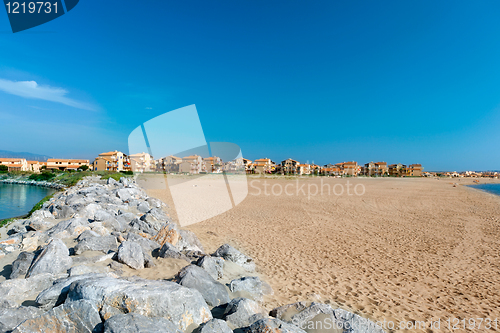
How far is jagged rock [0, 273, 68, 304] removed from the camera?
9.41 ft

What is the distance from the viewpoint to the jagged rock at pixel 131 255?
13.9ft

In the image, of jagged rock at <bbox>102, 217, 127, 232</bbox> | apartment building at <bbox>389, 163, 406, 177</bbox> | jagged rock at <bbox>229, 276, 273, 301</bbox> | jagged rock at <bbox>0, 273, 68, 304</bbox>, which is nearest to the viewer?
jagged rock at <bbox>0, 273, 68, 304</bbox>

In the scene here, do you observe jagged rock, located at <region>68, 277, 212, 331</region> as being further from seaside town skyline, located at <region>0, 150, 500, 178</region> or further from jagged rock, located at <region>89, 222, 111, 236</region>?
seaside town skyline, located at <region>0, 150, 500, 178</region>

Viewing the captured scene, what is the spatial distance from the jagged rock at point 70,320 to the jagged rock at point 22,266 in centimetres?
208

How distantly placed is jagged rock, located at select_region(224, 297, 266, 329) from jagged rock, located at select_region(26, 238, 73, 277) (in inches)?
104

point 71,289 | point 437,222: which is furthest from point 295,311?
point 437,222

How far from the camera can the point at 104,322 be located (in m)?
2.24

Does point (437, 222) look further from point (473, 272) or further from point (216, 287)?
point (216, 287)

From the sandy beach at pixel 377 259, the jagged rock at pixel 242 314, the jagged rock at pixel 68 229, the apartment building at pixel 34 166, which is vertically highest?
the apartment building at pixel 34 166

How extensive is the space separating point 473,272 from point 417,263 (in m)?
1.19

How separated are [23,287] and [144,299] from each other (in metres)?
1.88

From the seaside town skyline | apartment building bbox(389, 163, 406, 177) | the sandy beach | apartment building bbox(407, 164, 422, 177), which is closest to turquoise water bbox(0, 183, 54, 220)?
the sandy beach

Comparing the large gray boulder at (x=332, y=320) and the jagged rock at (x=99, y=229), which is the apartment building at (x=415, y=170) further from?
the jagged rock at (x=99, y=229)

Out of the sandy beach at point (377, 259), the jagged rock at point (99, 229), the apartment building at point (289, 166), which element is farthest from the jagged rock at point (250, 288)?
the apartment building at point (289, 166)
